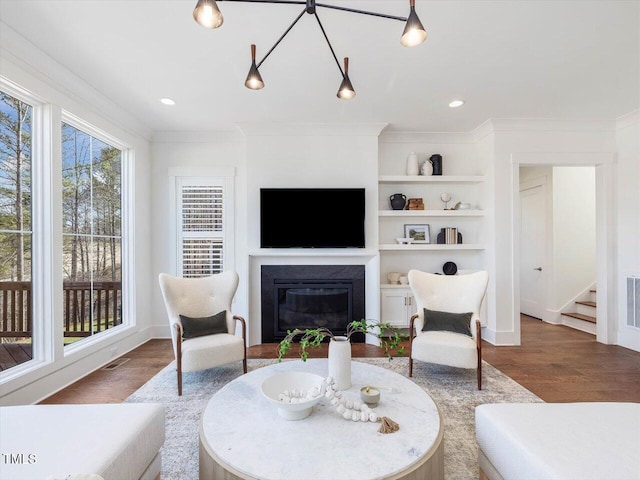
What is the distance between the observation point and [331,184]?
12.8 feet

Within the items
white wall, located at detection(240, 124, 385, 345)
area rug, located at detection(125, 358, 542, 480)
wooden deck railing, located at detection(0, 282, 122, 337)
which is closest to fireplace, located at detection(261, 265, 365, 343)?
white wall, located at detection(240, 124, 385, 345)

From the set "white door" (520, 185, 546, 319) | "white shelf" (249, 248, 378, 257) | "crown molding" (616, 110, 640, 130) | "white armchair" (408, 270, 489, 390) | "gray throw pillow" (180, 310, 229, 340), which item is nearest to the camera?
"white armchair" (408, 270, 489, 390)

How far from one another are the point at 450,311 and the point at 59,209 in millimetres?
3820

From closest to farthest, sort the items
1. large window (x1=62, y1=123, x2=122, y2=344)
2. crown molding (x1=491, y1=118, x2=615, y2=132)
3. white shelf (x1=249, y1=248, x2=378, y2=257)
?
large window (x1=62, y1=123, x2=122, y2=344), crown molding (x1=491, y1=118, x2=615, y2=132), white shelf (x1=249, y1=248, x2=378, y2=257)

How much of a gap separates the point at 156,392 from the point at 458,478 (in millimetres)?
2362

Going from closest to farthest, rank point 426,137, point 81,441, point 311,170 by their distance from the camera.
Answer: point 81,441
point 311,170
point 426,137

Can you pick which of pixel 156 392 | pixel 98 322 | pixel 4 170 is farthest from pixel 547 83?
pixel 98 322

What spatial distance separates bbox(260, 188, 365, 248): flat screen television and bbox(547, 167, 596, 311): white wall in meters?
3.47

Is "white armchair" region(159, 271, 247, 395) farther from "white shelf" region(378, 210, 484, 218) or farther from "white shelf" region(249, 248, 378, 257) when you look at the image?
"white shelf" region(378, 210, 484, 218)

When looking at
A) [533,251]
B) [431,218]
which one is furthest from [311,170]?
[533,251]

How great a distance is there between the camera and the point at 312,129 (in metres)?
3.86

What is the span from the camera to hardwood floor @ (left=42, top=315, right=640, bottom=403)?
2.55m

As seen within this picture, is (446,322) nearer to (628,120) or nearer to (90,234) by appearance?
(628,120)

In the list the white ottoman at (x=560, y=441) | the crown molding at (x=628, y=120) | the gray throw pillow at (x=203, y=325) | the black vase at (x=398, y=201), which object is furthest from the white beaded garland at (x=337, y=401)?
the crown molding at (x=628, y=120)
